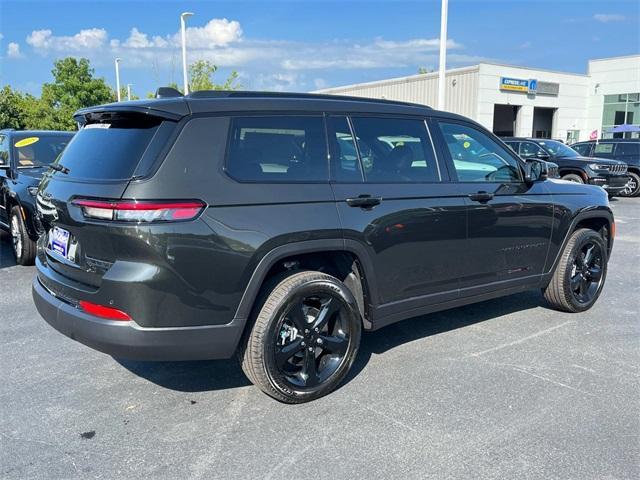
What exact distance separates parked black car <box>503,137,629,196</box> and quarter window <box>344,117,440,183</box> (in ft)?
37.4

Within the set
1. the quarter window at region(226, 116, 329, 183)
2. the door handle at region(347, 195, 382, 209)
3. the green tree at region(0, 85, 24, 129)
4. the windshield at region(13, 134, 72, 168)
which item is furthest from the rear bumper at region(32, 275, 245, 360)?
the green tree at region(0, 85, 24, 129)

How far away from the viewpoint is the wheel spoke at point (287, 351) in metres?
3.26

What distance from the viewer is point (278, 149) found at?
3.35 m

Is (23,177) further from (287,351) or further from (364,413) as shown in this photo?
(364,413)

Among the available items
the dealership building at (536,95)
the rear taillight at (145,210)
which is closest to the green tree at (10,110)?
the dealership building at (536,95)

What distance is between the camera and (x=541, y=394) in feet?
11.6

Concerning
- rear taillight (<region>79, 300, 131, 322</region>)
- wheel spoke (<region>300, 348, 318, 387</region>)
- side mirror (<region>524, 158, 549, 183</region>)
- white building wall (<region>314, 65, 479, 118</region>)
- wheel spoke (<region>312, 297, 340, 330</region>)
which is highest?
white building wall (<region>314, 65, 479, 118</region>)

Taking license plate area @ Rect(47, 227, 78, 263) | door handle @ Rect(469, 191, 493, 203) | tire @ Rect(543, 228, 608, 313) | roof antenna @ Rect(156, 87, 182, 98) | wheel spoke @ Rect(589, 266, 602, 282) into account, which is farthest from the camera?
wheel spoke @ Rect(589, 266, 602, 282)

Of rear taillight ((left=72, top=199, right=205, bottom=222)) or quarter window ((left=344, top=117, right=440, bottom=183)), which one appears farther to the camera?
quarter window ((left=344, top=117, right=440, bottom=183))

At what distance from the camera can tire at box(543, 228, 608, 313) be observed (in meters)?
4.99

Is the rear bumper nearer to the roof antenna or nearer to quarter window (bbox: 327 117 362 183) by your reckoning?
quarter window (bbox: 327 117 362 183)

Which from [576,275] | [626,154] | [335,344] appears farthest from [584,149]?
[335,344]

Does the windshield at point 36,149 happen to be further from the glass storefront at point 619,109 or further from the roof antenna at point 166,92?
the glass storefront at point 619,109

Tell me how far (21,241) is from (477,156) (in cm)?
549
